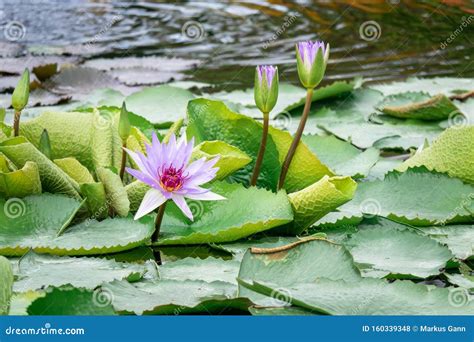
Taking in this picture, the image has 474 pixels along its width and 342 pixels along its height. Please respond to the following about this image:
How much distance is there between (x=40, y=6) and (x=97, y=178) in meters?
3.63

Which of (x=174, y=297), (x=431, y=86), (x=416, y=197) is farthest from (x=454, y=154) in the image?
(x=431, y=86)

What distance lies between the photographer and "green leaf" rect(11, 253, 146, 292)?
1545 mm

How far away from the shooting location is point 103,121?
2000 mm

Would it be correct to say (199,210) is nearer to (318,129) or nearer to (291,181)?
(291,181)

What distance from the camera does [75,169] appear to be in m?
1.90

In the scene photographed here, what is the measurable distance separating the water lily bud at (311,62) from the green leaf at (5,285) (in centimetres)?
72

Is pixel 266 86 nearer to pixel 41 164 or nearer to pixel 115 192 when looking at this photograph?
pixel 115 192

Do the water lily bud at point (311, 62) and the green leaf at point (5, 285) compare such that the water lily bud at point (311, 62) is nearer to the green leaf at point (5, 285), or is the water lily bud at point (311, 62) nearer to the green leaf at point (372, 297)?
the green leaf at point (372, 297)

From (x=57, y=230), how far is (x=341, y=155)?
0.82 meters

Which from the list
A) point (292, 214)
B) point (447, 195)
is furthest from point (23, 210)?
point (447, 195)

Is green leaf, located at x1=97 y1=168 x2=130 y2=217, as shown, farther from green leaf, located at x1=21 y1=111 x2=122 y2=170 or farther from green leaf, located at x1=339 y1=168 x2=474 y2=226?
green leaf, located at x1=339 y1=168 x2=474 y2=226

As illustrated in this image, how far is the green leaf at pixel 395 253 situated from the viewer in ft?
5.44

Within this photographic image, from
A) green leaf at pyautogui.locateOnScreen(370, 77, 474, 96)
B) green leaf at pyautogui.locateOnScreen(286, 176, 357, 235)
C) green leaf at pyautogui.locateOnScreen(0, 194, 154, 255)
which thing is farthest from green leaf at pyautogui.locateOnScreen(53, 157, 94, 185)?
green leaf at pyautogui.locateOnScreen(370, 77, 474, 96)
